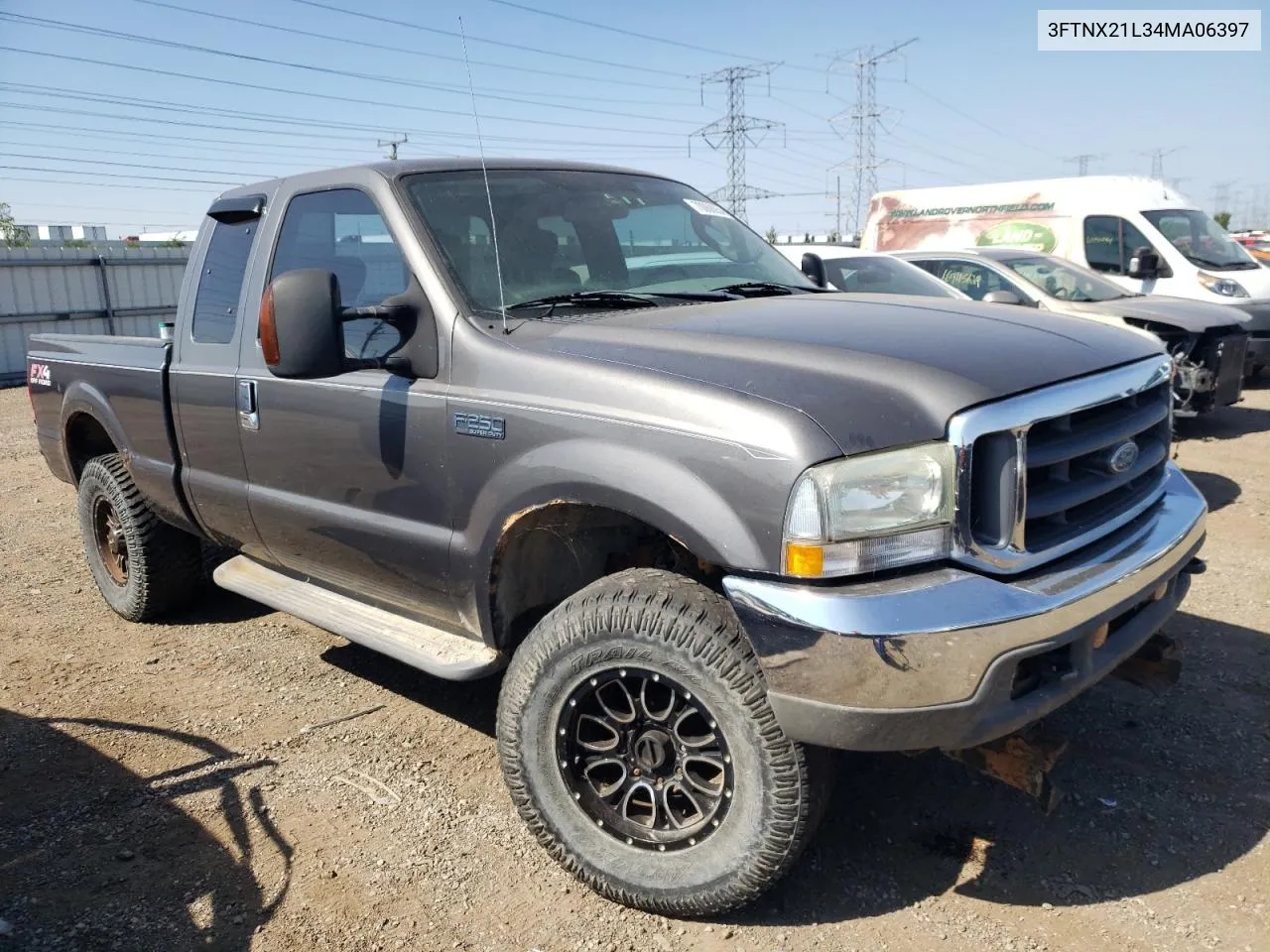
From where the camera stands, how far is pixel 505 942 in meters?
2.56

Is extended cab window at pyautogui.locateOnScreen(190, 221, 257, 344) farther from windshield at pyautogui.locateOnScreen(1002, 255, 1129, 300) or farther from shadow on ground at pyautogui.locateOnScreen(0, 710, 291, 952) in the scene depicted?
windshield at pyautogui.locateOnScreen(1002, 255, 1129, 300)

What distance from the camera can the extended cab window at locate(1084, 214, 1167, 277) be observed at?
10734 mm

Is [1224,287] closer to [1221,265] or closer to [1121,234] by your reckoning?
[1221,265]

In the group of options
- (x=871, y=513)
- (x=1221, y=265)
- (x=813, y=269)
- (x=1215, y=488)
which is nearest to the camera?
(x=871, y=513)

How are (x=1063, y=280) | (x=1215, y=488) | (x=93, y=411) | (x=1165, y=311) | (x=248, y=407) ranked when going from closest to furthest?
(x=248, y=407) → (x=93, y=411) → (x=1215, y=488) → (x=1165, y=311) → (x=1063, y=280)

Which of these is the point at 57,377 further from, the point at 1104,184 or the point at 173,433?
the point at 1104,184

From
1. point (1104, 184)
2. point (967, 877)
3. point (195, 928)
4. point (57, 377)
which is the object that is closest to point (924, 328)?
point (967, 877)

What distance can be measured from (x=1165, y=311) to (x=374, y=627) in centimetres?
709

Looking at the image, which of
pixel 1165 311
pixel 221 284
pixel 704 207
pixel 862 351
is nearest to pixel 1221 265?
pixel 1165 311

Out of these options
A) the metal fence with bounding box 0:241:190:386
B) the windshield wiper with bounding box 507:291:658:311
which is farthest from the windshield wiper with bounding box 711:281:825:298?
the metal fence with bounding box 0:241:190:386

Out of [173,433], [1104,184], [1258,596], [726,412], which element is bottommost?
[1258,596]

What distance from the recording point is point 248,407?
12.1 feet

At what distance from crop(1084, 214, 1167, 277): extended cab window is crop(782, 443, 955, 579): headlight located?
960cm

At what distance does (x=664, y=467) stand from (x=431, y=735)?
1796 millimetres
